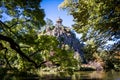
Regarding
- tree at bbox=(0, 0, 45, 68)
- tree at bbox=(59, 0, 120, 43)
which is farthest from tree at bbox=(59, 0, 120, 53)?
tree at bbox=(0, 0, 45, 68)

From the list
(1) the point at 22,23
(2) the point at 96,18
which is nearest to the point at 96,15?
(2) the point at 96,18

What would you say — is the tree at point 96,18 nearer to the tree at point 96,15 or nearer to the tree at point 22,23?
the tree at point 96,15

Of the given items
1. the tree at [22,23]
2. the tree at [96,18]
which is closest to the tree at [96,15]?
the tree at [96,18]

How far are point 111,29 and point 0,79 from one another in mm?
7259

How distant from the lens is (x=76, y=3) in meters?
19.1

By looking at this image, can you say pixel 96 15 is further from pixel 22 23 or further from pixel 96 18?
pixel 22 23

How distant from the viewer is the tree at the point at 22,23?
48.0 ft

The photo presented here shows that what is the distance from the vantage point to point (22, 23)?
17141 millimetres

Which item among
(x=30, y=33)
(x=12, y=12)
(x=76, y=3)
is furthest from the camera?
(x=76, y=3)

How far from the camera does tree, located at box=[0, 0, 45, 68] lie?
14.6 metres

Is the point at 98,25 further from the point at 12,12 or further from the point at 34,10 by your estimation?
the point at 12,12

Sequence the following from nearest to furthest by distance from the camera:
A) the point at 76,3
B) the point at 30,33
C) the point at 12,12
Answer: the point at 12,12 < the point at 30,33 < the point at 76,3

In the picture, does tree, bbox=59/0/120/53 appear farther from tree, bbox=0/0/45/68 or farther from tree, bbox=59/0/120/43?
tree, bbox=0/0/45/68

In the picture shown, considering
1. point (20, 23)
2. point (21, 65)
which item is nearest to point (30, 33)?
point (20, 23)
